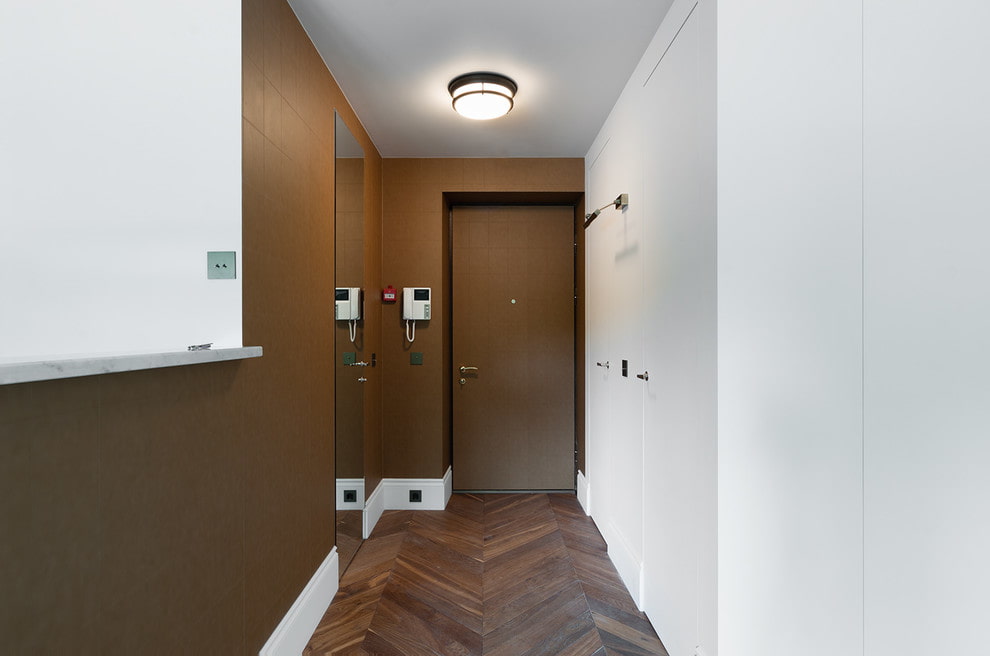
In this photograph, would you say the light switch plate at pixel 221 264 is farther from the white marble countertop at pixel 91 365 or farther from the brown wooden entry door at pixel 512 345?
the brown wooden entry door at pixel 512 345

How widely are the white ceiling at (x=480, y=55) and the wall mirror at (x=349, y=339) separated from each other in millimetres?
337

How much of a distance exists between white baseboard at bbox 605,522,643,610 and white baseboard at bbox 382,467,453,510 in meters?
1.27

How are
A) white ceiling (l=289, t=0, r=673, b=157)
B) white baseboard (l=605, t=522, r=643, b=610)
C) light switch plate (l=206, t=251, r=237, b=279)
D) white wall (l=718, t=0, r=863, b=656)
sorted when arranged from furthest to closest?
white baseboard (l=605, t=522, r=643, b=610)
white ceiling (l=289, t=0, r=673, b=157)
light switch plate (l=206, t=251, r=237, b=279)
white wall (l=718, t=0, r=863, b=656)

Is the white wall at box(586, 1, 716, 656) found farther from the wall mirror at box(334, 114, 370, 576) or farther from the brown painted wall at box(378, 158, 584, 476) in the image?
the wall mirror at box(334, 114, 370, 576)

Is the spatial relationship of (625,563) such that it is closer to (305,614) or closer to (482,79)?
(305,614)

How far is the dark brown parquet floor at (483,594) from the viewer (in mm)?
2055

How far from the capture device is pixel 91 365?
881mm

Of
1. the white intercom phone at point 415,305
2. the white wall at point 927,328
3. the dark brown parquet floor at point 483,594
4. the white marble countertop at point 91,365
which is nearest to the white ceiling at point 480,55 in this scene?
the white intercom phone at point 415,305

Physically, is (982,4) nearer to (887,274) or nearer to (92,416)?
(887,274)

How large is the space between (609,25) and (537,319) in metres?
2.29

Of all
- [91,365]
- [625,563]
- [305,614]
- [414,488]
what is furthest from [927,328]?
[414,488]

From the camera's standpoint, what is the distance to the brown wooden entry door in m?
4.00

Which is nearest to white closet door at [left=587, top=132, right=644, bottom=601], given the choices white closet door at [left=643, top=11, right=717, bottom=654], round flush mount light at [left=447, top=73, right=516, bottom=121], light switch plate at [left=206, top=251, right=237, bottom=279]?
white closet door at [left=643, top=11, right=717, bottom=654]

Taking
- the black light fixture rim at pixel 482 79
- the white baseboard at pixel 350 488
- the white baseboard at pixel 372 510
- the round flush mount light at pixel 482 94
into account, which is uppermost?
the black light fixture rim at pixel 482 79
